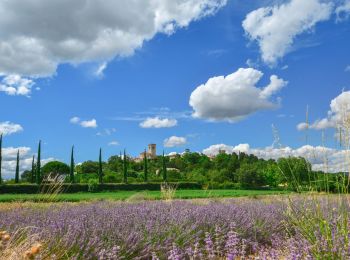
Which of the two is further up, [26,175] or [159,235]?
[26,175]

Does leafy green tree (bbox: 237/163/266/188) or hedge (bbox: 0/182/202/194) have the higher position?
leafy green tree (bbox: 237/163/266/188)

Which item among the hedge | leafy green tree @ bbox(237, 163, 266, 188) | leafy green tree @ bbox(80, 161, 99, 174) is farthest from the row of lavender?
leafy green tree @ bbox(80, 161, 99, 174)

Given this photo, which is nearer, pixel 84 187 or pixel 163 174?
Answer: pixel 84 187

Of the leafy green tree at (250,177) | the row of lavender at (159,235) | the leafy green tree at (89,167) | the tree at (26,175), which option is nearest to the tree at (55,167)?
the tree at (26,175)

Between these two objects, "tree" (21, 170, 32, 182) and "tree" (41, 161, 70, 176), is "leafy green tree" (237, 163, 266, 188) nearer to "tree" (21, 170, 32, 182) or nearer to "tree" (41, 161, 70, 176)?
"tree" (41, 161, 70, 176)

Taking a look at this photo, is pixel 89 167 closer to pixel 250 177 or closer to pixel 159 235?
pixel 250 177

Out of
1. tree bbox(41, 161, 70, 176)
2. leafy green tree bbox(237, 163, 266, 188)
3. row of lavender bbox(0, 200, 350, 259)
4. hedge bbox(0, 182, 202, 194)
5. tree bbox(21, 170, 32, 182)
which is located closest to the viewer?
row of lavender bbox(0, 200, 350, 259)

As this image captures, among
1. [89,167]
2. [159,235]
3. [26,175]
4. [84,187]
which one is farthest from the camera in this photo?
[89,167]

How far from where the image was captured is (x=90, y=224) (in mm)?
4941

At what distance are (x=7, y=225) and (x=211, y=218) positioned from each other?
2568 millimetres

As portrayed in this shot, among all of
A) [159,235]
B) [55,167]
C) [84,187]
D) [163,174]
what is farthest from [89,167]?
[159,235]

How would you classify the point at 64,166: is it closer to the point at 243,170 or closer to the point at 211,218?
the point at 243,170

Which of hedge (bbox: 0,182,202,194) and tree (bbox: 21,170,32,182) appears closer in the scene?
hedge (bbox: 0,182,202,194)

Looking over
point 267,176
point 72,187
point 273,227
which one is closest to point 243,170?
point 267,176
